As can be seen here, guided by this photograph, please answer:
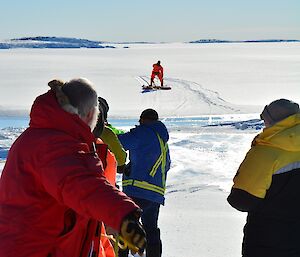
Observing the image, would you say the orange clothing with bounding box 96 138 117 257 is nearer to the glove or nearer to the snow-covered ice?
the glove

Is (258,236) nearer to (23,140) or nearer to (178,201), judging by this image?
(23,140)

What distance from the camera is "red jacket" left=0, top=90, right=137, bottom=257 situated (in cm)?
139

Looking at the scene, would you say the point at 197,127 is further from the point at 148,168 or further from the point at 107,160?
the point at 107,160

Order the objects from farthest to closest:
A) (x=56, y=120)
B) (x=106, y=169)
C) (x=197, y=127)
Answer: (x=197, y=127)
(x=106, y=169)
(x=56, y=120)

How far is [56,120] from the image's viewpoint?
4.92 feet

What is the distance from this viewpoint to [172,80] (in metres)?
19.7

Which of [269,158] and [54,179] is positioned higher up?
[54,179]

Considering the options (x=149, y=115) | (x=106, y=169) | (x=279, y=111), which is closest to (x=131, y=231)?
(x=106, y=169)

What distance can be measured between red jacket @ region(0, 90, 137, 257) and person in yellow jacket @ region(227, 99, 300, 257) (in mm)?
807

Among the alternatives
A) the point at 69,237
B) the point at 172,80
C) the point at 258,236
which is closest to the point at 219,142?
the point at 258,236

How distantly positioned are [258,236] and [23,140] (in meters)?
1.22

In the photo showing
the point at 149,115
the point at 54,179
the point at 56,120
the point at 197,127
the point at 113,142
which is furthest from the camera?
the point at 197,127

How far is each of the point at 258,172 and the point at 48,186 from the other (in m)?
1.01

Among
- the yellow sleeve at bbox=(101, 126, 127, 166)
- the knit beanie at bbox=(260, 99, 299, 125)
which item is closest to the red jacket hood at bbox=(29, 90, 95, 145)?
the knit beanie at bbox=(260, 99, 299, 125)
